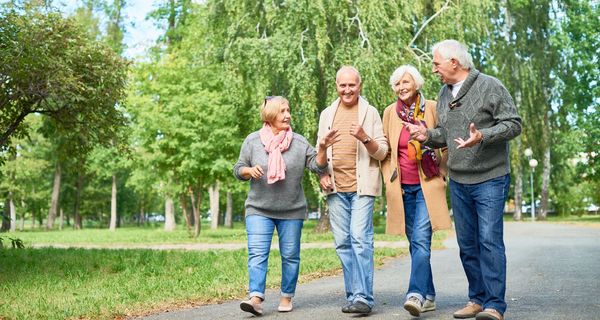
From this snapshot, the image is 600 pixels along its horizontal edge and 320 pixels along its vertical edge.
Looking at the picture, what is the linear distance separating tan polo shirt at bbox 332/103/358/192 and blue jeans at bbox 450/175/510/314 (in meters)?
0.88

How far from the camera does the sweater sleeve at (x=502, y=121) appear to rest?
564 cm

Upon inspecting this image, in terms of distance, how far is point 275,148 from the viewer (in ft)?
21.8

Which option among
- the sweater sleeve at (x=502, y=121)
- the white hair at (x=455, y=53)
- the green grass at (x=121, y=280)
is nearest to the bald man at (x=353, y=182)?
the white hair at (x=455, y=53)

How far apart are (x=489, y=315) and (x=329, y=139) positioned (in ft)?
6.18

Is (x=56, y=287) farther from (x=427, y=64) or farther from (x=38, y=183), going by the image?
(x=38, y=183)

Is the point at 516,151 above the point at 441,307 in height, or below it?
above

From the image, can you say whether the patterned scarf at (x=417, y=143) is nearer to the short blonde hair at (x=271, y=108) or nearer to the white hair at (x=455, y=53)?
the white hair at (x=455, y=53)

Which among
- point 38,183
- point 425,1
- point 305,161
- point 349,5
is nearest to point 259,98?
point 349,5

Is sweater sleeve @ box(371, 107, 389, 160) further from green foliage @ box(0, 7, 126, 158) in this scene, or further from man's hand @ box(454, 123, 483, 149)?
green foliage @ box(0, 7, 126, 158)

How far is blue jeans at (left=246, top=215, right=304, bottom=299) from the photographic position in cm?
663

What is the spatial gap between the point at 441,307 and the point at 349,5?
15.6 m

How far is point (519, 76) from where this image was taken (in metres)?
28.4

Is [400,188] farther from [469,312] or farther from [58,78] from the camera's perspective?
[58,78]

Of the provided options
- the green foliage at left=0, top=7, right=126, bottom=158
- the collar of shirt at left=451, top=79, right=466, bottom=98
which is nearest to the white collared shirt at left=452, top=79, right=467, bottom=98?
the collar of shirt at left=451, top=79, right=466, bottom=98
